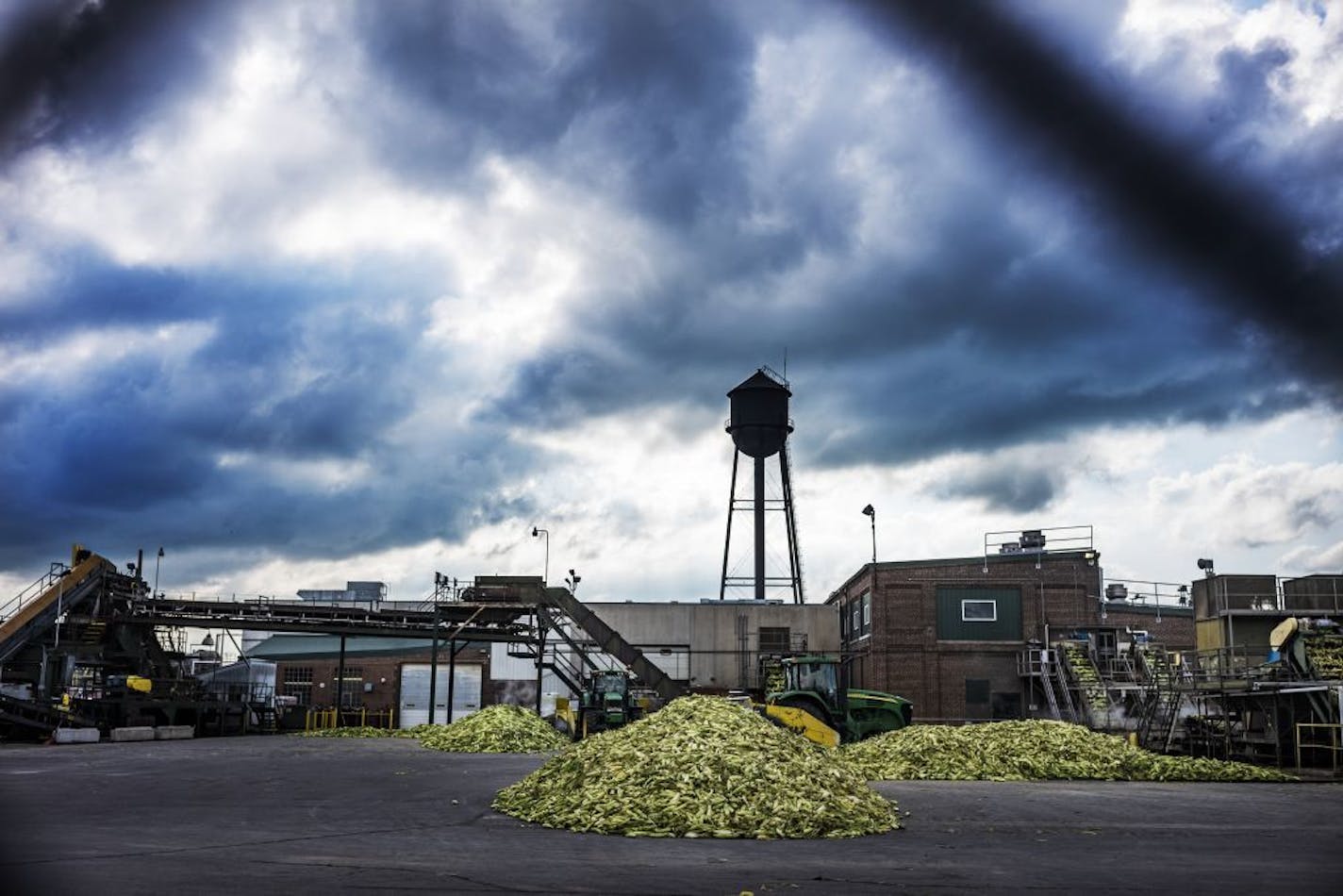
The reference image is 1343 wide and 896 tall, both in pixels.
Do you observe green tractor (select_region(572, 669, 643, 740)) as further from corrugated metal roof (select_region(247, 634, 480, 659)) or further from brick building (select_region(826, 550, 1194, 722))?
corrugated metal roof (select_region(247, 634, 480, 659))

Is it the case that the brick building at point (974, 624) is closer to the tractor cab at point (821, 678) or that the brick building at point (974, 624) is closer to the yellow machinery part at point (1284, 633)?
the yellow machinery part at point (1284, 633)

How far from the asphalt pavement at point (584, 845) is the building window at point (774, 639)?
115 ft

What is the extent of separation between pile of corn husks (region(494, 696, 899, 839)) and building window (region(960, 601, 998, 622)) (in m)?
34.4

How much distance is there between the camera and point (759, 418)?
2719 inches

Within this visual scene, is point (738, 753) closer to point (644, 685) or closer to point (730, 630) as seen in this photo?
point (644, 685)

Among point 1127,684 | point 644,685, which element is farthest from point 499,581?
point 1127,684

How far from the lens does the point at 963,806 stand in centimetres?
2002

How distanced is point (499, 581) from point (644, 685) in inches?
340

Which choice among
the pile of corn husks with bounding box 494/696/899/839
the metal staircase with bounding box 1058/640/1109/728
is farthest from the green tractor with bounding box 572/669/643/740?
the metal staircase with bounding box 1058/640/1109/728

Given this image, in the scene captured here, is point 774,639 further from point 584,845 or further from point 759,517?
point 584,845

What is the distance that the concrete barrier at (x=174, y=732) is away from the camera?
149ft

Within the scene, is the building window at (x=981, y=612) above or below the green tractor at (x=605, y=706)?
above

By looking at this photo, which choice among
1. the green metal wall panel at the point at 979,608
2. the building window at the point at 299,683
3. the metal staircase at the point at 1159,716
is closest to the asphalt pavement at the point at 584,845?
the metal staircase at the point at 1159,716

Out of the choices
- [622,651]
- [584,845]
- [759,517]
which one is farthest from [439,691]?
[584,845]
